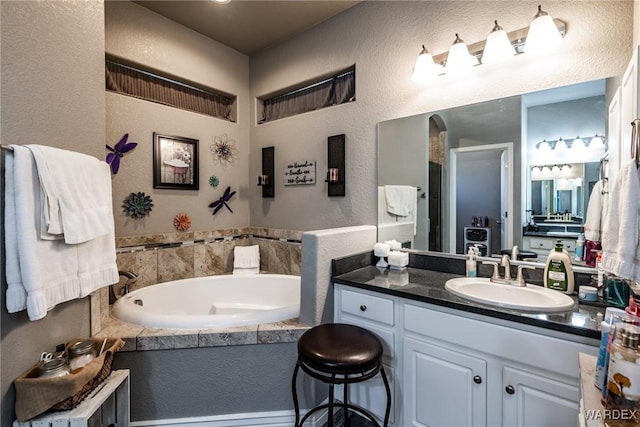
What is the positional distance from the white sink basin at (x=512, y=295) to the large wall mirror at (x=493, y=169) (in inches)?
11.1

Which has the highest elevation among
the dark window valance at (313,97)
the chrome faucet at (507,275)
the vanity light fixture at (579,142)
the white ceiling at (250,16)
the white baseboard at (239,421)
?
the white ceiling at (250,16)

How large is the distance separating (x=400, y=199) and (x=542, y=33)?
1.21m

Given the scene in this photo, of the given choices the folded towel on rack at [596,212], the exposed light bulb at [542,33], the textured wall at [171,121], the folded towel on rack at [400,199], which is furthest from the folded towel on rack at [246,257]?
the exposed light bulb at [542,33]

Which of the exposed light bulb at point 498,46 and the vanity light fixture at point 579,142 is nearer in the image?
the vanity light fixture at point 579,142

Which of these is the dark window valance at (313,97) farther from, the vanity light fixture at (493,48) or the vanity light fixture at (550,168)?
the vanity light fixture at (550,168)

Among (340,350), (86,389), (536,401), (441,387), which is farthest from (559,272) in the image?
(86,389)

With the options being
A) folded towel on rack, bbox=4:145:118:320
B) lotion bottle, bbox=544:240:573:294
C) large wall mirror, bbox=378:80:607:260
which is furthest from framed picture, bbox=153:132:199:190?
lotion bottle, bbox=544:240:573:294

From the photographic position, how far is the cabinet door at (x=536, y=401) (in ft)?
3.65

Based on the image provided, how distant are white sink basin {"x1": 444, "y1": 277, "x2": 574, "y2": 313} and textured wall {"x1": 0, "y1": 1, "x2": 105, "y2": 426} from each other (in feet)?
6.13

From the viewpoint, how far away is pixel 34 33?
4.16 ft

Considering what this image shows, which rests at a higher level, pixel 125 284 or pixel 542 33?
pixel 542 33

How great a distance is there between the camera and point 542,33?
157cm

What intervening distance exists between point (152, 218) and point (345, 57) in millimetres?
2157

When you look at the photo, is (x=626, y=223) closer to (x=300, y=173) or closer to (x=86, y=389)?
(x=86, y=389)
